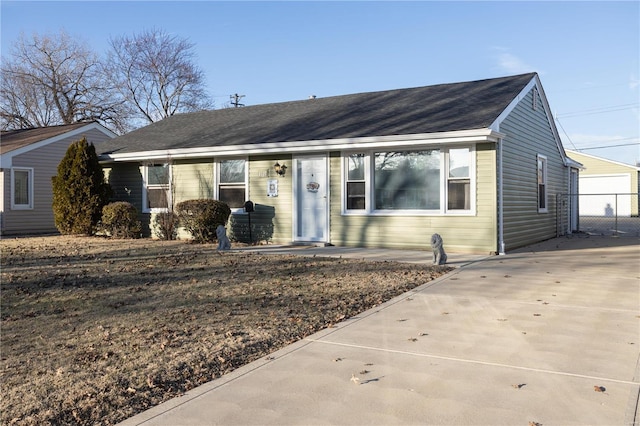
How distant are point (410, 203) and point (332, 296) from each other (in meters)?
5.76

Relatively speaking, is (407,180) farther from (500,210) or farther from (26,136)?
(26,136)

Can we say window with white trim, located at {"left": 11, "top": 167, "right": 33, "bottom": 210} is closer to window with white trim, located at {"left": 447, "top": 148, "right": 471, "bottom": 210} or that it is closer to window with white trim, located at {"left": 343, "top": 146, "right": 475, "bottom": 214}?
window with white trim, located at {"left": 343, "top": 146, "right": 475, "bottom": 214}

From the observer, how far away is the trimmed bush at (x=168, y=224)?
14.4m

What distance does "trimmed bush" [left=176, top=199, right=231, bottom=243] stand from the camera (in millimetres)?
13180

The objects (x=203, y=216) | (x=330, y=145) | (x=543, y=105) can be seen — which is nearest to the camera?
(x=330, y=145)

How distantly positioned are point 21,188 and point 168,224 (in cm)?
768

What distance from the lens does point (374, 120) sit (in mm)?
12938

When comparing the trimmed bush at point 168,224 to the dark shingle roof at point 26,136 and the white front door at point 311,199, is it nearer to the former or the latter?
the white front door at point 311,199

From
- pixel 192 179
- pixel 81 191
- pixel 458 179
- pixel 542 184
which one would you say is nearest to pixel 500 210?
pixel 458 179

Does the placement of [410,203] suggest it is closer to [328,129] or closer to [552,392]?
[328,129]

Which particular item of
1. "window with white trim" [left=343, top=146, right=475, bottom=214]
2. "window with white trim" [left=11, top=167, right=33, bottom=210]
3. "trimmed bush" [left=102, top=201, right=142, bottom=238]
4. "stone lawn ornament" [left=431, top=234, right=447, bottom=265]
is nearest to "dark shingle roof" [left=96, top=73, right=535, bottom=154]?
"window with white trim" [left=343, top=146, right=475, bottom=214]

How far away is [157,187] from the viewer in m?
15.6

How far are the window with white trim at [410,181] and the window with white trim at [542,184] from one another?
4.68 metres

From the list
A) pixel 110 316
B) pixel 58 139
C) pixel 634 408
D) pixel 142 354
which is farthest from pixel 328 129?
pixel 58 139
